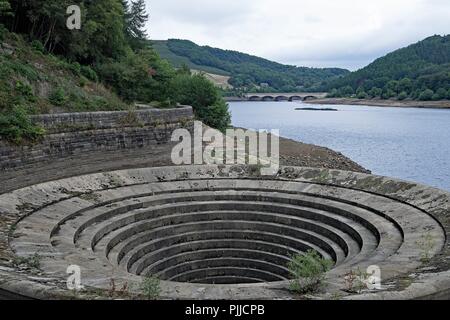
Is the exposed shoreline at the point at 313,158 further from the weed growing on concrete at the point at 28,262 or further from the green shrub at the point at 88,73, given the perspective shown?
the weed growing on concrete at the point at 28,262

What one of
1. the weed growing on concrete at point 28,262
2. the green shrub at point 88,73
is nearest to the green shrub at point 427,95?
the green shrub at point 88,73

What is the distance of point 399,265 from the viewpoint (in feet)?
27.3

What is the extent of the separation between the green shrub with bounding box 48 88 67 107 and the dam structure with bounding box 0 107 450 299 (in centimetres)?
394

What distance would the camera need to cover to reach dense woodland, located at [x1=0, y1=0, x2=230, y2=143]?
19.0 meters

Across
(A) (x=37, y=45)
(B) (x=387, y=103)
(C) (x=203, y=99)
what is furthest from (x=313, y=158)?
(B) (x=387, y=103)

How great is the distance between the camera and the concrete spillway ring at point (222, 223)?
955 cm

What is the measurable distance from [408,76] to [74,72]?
279 feet

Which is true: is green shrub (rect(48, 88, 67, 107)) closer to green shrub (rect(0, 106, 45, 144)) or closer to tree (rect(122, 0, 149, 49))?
green shrub (rect(0, 106, 45, 144))

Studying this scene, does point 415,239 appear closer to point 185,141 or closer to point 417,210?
point 417,210

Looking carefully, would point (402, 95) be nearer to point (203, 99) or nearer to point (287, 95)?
point (287, 95)

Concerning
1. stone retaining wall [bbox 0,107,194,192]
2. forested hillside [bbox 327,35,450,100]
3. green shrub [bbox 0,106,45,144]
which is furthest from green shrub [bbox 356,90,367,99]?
green shrub [bbox 0,106,45,144]

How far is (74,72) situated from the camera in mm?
26922
